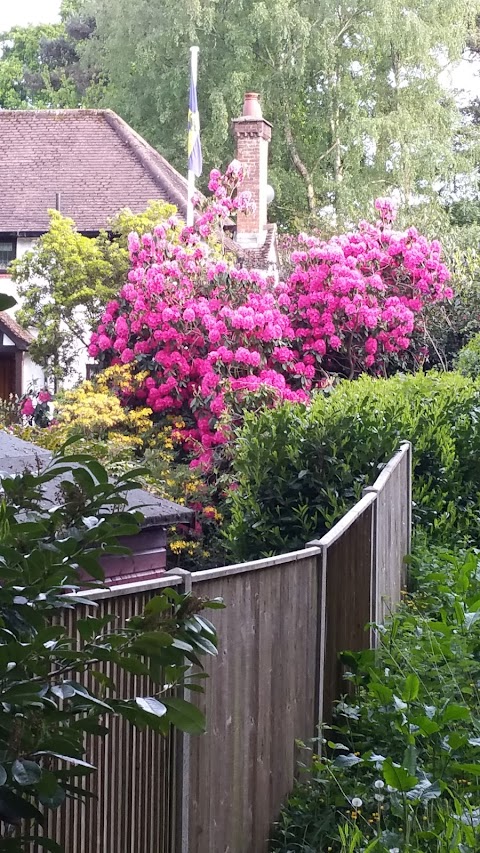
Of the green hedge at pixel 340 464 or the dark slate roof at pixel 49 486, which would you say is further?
the green hedge at pixel 340 464

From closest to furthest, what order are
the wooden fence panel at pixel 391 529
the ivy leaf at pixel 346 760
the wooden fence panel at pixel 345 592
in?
the ivy leaf at pixel 346 760, the wooden fence panel at pixel 345 592, the wooden fence panel at pixel 391 529

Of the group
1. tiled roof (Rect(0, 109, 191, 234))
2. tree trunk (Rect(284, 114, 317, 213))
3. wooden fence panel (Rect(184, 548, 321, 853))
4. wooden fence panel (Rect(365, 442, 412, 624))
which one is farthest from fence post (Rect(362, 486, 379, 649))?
tree trunk (Rect(284, 114, 317, 213))

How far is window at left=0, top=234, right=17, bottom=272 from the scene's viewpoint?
2991 cm

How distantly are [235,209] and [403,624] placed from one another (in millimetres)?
12473

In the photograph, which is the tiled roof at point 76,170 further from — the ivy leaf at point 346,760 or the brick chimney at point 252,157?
the ivy leaf at point 346,760

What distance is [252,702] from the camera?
4.24 meters

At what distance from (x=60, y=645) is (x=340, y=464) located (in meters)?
5.83

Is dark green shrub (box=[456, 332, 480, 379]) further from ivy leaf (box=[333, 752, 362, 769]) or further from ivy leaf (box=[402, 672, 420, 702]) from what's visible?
ivy leaf (box=[333, 752, 362, 769])

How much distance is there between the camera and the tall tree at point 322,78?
34.7 meters

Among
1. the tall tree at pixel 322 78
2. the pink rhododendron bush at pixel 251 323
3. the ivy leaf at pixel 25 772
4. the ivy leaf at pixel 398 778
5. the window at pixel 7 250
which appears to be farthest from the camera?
the tall tree at pixel 322 78

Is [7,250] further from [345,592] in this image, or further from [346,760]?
[346,760]

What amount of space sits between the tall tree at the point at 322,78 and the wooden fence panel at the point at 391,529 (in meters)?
27.6

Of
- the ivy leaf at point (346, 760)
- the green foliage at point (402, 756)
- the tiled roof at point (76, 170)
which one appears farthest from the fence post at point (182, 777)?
the tiled roof at point (76, 170)

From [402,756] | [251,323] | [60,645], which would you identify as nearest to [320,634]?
[402,756]
